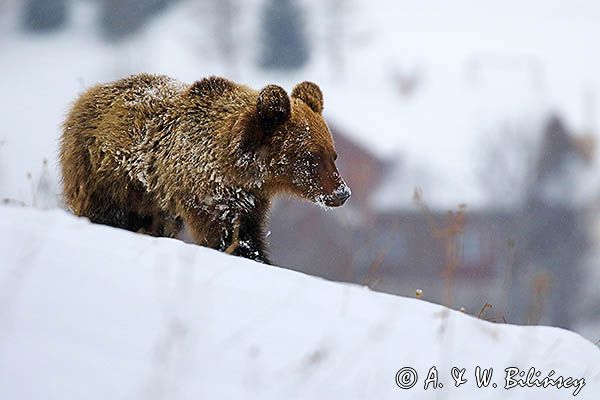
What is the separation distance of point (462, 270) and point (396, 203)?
4.81 metres

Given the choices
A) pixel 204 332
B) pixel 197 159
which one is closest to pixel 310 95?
pixel 197 159

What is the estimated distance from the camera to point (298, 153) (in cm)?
692

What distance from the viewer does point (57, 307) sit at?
350cm

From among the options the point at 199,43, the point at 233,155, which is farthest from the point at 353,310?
the point at 199,43

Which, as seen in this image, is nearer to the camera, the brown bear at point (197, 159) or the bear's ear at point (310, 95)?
the brown bear at point (197, 159)

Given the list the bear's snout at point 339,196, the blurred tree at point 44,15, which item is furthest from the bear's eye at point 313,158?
the blurred tree at point 44,15

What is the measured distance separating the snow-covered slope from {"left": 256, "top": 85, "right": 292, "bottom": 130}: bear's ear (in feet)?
7.58

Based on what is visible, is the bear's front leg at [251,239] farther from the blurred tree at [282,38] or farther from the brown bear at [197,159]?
the blurred tree at [282,38]

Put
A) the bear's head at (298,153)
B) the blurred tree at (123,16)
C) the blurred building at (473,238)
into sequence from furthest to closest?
the blurred tree at (123,16)
the blurred building at (473,238)
the bear's head at (298,153)

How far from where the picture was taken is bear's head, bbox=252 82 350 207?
687 cm

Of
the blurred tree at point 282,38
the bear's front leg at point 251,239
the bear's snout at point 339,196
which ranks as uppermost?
the bear's snout at point 339,196

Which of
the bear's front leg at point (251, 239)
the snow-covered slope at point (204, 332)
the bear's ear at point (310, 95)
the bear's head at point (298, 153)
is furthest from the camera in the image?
the bear's ear at point (310, 95)

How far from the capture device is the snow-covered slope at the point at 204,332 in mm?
3291

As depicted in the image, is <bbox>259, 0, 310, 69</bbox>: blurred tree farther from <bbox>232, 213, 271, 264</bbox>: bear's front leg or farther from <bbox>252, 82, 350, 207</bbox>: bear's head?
<bbox>232, 213, 271, 264</bbox>: bear's front leg
